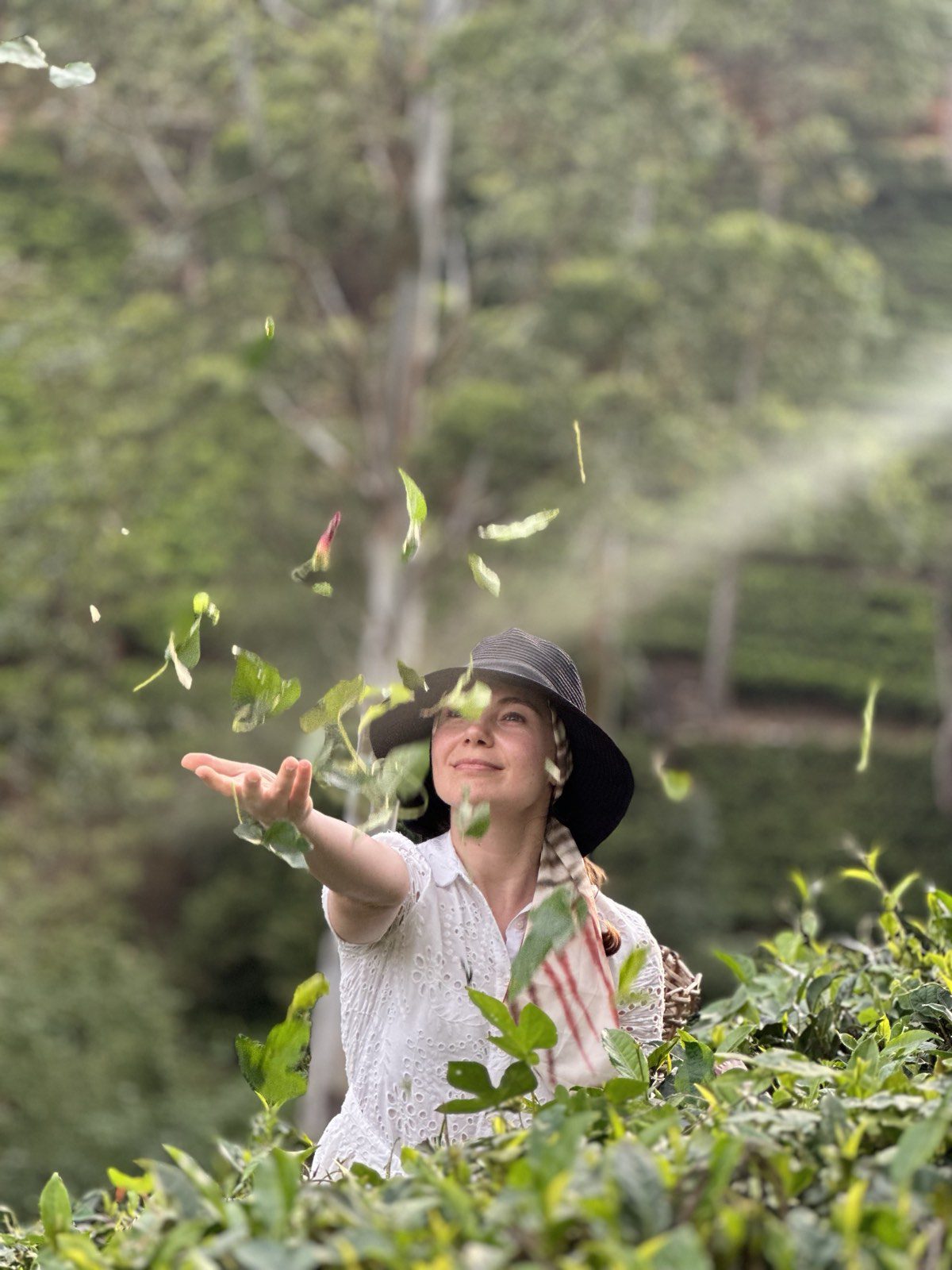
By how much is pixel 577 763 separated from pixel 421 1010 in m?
0.33

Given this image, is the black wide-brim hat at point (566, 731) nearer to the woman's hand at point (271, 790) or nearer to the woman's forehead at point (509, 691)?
the woman's forehead at point (509, 691)

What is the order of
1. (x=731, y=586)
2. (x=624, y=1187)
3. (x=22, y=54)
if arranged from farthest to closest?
1. (x=731, y=586)
2. (x=22, y=54)
3. (x=624, y=1187)

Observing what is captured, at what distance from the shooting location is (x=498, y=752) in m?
1.66

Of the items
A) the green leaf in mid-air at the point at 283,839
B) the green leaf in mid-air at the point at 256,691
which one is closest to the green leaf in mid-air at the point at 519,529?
the green leaf in mid-air at the point at 256,691

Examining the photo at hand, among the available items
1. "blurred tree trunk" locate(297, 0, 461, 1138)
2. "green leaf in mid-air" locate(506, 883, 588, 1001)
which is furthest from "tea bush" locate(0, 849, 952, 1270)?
"blurred tree trunk" locate(297, 0, 461, 1138)

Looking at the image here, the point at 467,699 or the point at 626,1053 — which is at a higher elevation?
the point at 467,699

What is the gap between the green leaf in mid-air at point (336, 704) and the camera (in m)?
1.43

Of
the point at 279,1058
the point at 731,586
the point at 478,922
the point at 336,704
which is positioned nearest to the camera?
the point at 279,1058

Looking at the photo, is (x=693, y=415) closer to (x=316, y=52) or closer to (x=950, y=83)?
(x=316, y=52)

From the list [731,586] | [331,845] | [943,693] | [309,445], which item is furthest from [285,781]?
[943,693]

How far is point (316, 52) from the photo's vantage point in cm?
942

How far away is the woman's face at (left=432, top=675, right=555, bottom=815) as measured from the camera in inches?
65.2

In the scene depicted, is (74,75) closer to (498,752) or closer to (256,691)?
(256,691)

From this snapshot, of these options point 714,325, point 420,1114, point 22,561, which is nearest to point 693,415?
point 714,325
